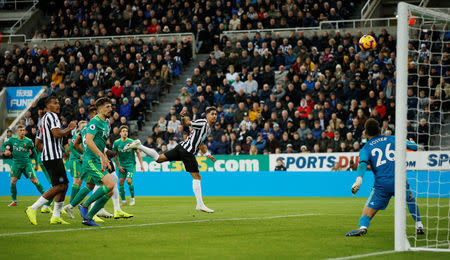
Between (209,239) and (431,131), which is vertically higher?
(431,131)

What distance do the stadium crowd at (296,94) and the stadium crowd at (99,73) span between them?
1928mm

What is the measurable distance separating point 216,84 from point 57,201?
1664cm

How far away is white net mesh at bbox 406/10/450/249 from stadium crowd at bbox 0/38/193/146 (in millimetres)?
11109

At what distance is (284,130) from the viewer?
24359 millimetres

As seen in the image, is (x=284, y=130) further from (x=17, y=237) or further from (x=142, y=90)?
(x=17, y=237)

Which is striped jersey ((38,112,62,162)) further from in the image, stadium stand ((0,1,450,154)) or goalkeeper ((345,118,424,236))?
stadium stand ((0,1,450,154))

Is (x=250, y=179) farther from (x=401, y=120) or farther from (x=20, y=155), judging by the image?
(x=401, y=120)

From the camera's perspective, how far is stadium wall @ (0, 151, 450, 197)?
2150 cm

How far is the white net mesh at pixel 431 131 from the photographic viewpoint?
A: 28.6 feet

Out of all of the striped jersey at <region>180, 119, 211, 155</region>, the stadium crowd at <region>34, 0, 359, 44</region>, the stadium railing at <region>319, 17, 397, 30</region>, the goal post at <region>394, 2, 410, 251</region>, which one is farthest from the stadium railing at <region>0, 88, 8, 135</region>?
the goal post at <region>394, 2, 410, 251</region>

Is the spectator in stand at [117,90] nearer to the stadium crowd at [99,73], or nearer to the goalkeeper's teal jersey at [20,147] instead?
the stadium crowd at [99,73]

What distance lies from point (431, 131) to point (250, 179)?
6.16m

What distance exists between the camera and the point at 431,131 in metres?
21.2

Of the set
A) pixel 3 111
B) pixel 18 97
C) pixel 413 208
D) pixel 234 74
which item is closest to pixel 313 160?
pixel 234 74
